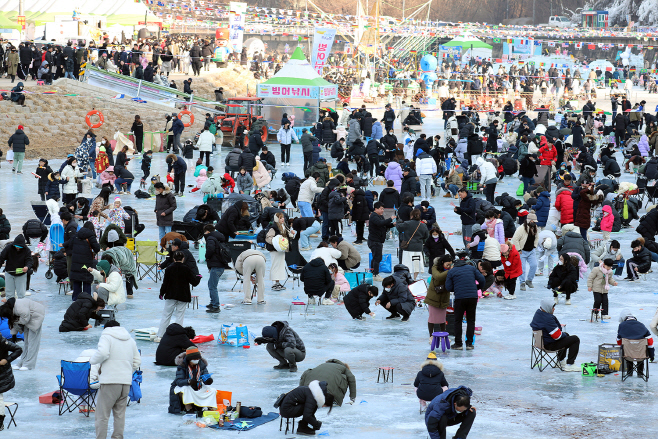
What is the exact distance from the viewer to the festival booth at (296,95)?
112 ft

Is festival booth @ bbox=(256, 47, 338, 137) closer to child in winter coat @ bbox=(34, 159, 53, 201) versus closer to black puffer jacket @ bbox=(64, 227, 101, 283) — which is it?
child in winter coat @ bbox=(34, 159, 53, 201)

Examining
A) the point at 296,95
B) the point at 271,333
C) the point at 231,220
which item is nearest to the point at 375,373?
the point at 271,333

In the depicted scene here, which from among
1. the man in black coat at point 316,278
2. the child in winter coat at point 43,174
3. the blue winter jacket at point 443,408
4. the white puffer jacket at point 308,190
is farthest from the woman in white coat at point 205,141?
the blue winter jacket at point 443,408

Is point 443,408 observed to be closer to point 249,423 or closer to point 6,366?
point 249,423

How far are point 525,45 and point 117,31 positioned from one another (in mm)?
32136

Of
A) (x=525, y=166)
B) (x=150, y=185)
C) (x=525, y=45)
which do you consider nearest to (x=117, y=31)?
(x=525, y=45)

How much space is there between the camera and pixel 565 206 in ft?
61.5

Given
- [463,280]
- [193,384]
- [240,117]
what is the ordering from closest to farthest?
[193,384]
[463,280]
[240,117]

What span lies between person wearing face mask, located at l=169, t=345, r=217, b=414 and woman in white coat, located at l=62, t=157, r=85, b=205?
12280mm

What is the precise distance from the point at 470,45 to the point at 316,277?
1808 inches

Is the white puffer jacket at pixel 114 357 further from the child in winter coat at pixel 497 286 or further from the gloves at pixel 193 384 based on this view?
the child in winter coat at pixel 497 286

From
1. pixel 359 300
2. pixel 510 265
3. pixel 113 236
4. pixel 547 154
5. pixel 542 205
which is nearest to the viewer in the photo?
pixel 359 300

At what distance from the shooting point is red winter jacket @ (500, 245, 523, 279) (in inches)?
596

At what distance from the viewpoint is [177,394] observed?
9609 mm
